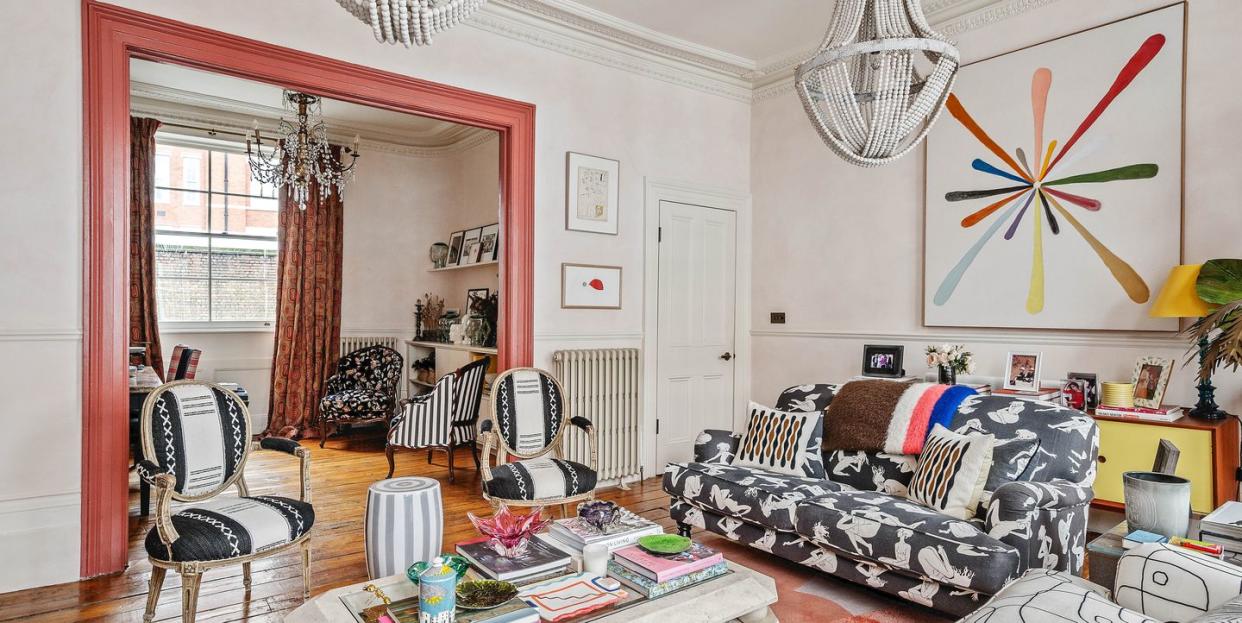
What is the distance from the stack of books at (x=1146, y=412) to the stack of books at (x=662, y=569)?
2.25m

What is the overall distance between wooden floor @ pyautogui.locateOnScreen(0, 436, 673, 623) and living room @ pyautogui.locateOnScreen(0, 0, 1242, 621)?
2 centimetres

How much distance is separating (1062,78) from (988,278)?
3.75ft

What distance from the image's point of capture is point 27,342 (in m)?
2.94

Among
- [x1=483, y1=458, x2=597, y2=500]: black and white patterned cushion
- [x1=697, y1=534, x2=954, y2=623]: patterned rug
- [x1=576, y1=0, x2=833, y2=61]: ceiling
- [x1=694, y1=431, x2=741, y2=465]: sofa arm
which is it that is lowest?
[x1=697, y1=534, x2=954, y2=623]: patterned rug

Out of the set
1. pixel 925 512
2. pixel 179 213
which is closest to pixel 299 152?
pixel 179 213

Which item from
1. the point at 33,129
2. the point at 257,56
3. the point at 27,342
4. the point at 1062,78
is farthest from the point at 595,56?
the point at 27,342

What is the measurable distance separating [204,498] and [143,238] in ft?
13.7

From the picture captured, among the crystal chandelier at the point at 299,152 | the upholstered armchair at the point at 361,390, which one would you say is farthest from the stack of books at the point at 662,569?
the upholstered armchair at the point at 361,390

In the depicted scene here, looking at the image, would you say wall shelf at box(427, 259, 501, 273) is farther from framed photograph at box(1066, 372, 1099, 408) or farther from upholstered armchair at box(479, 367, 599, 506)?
framed photograph at box(1066, 372, 1099, 408)

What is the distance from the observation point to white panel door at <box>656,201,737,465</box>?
508 cm

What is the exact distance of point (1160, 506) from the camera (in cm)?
199

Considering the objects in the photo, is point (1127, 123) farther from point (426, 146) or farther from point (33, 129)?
point (426, 146)

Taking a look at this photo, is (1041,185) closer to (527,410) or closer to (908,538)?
(908,538)

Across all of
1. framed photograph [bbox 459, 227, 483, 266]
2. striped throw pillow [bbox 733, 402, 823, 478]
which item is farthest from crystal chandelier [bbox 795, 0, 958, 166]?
framed photograph [bbox 459, 227, 483, 266]
